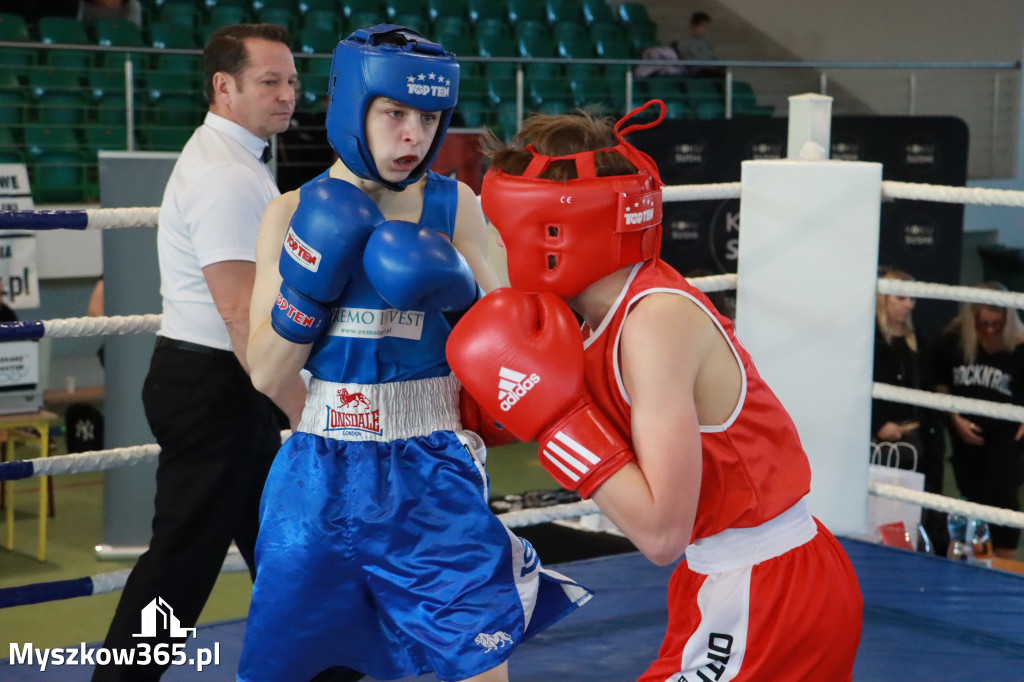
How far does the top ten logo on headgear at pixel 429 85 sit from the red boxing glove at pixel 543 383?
42cm

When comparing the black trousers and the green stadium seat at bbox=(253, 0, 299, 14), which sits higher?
the green stadium seat at bbox=(253, 0, 299, 14)

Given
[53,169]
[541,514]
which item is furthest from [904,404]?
[53,169]

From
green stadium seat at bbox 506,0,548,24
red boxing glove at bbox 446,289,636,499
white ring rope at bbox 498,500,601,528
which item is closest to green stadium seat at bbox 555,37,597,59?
green stadium seat at bbox 506,0,548,24

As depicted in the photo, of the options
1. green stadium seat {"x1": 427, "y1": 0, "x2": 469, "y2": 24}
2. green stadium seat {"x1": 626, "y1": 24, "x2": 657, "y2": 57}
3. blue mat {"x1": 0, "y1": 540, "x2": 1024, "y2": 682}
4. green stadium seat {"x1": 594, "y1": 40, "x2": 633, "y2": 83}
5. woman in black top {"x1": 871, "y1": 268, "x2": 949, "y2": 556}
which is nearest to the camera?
blue mat {"x1": 0, "y1": 540, "x2": 1024, "y2": 682}

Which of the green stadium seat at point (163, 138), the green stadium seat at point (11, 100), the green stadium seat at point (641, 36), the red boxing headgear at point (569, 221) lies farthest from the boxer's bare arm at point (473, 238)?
the green stadium seat at point (641, 36)

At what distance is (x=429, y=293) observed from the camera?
5.29 feet

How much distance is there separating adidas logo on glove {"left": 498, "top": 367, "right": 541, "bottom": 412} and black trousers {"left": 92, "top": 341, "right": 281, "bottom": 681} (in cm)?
93

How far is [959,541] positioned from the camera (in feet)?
12.8

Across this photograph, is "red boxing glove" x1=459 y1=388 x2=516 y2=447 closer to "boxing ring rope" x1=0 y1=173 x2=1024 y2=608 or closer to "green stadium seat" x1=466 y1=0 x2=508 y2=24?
"boxing ring rope" x1=0 y1=173 x2=1024 y2=608

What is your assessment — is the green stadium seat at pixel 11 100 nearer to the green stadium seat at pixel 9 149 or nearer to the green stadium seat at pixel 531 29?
the green stadium seat at pixel 9 149

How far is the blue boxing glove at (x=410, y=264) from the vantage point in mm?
1550

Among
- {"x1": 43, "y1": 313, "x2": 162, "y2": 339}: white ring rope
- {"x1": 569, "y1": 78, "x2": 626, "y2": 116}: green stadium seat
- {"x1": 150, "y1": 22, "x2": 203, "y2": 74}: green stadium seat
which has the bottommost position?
{"x1": 43, "y1": 313, "x2": 162, "y2": 339}: white ring rope

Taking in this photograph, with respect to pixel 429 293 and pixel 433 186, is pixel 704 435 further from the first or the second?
pixel 433 186

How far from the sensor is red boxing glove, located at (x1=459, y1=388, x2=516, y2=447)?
1806 mm
